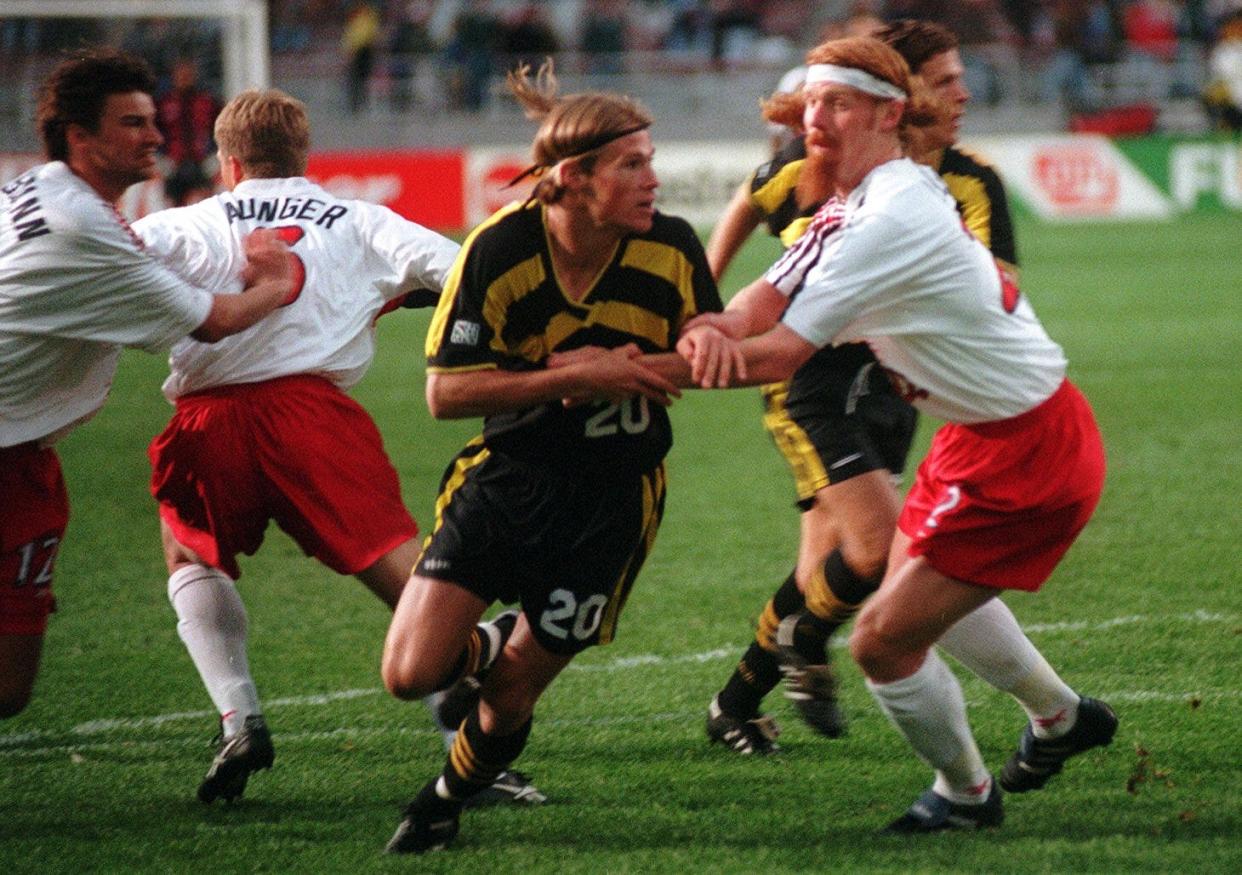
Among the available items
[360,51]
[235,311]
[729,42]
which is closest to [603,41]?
[729,42]

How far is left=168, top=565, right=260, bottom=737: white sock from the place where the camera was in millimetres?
5043

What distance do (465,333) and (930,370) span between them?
1.13 m

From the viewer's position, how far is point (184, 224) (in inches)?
200

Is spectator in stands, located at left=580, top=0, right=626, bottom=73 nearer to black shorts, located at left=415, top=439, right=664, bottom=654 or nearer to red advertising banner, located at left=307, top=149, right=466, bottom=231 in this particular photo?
red advertising banner, located at left=307, top=149, right=466, bottom=231

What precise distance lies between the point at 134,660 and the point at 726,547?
2813 mm

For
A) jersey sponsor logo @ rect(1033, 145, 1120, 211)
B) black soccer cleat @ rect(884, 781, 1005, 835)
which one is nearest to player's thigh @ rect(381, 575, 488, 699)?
black soccer cleat @ rect(884, 781, 1005, 835)

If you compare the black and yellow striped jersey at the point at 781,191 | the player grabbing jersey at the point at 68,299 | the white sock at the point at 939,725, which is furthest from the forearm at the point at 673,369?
the black and yellow striped jersey at the point at 781,191

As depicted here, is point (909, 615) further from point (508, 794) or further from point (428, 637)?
point (508, 794)

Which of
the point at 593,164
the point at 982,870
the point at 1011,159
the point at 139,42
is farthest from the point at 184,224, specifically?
the point at 1011,159

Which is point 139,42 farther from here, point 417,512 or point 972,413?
point 972,413

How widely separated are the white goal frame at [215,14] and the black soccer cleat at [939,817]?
13234mm

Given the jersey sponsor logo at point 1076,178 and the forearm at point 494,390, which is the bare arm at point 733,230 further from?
the jersey sponsor logo at point 1076,178

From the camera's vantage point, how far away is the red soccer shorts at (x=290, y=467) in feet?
16.2

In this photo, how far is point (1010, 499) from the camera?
4270mm
